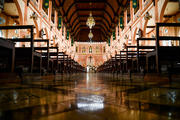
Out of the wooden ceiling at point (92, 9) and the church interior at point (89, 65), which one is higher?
the wooden ceiling at point (92, 9)

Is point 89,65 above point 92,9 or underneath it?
underneath

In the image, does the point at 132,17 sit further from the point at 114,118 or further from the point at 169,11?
the point at 114,118

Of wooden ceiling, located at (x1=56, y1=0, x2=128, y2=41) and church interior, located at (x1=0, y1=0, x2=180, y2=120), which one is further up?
wooden ceiling, located at (x1=56, y1=0, x2=128, y2=41)

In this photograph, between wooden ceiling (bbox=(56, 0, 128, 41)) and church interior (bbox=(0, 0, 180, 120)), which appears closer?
church interior (bbox=(0, 0, 180, 120))

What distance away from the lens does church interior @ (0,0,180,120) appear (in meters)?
0.71

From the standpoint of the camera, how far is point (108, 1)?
55.0 ft

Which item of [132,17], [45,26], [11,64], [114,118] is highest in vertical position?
[132,17]

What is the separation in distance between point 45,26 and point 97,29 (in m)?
19.8

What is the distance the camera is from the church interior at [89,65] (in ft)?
2.31

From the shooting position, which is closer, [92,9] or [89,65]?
[92,9]

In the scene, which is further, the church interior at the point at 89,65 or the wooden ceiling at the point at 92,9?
the wooden ceiling at the point at 92,9

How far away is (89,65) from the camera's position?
29.5 metres

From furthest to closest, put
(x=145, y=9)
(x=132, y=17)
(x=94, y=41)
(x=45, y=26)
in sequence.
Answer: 1. (x=94, y=41)
2. (x=132, y=17)
3. (x=45, y=26)
4. (x=145, y=9)

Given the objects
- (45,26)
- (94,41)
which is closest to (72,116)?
(45,26)
